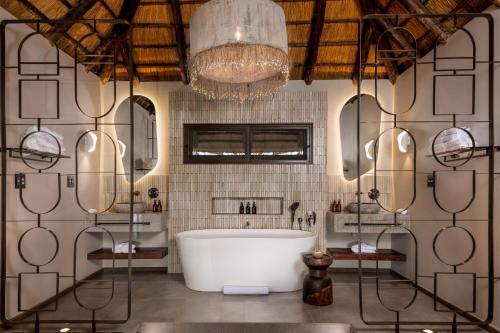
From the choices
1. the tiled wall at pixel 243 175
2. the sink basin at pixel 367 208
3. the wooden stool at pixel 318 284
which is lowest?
the wooden stool at pixel 318 284

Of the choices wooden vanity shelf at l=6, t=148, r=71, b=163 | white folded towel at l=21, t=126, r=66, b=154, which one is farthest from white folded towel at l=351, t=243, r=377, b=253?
white folded towel at l=21, t=126, r=66, b=154

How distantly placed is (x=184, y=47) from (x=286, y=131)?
1.74 m

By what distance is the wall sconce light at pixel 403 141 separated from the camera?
190 inches

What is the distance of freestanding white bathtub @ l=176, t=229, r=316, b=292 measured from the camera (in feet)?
13.8

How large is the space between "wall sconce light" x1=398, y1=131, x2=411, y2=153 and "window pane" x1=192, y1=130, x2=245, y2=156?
2.09 m

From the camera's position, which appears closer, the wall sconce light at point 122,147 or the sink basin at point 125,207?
the sink basin at point 125,207

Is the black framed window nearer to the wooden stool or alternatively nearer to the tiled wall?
the tiled wall

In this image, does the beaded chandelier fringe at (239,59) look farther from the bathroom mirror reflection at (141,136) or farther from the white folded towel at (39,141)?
the bathroom mirror reflection at (141,136)

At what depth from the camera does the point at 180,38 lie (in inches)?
177

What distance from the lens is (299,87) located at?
5.36 meters

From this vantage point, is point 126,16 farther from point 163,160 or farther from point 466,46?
point 466,46

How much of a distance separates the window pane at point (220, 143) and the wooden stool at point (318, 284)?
76.4 inches

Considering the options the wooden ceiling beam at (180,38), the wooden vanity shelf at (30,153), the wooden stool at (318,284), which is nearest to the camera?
the wooden vanity shelf at (30,153)

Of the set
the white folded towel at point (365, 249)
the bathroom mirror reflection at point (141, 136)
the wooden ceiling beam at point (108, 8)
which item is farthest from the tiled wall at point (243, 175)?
the wooden ceiling beam at point (108, 8)
